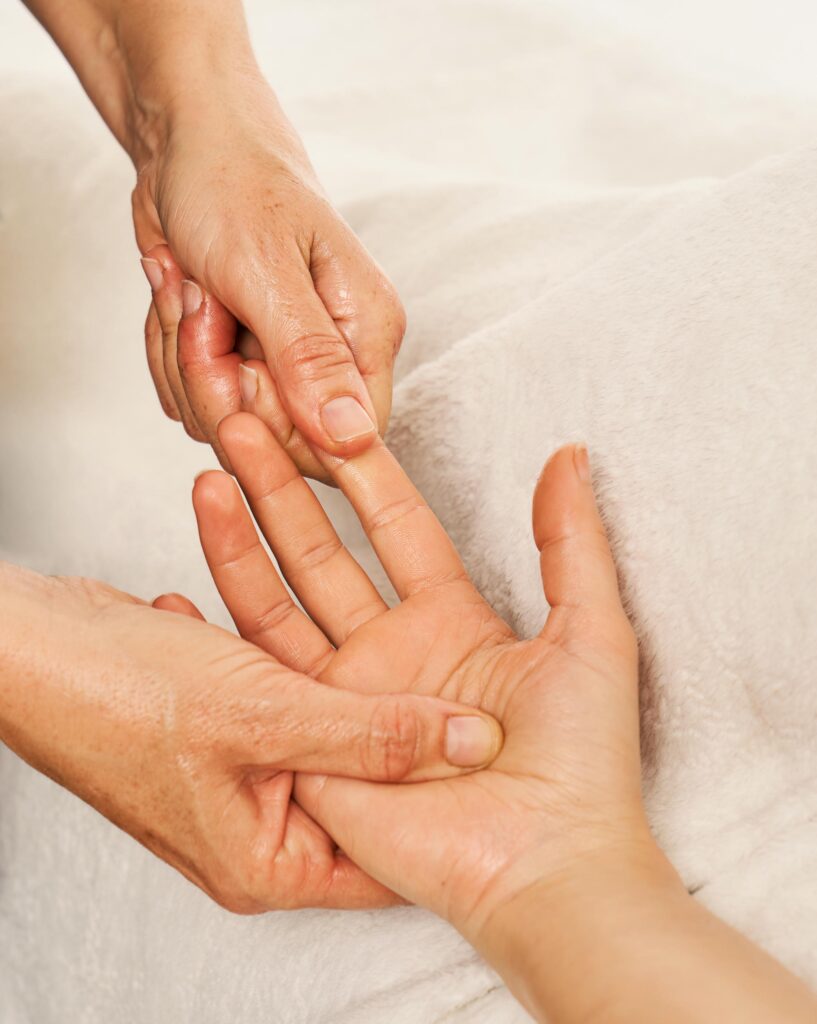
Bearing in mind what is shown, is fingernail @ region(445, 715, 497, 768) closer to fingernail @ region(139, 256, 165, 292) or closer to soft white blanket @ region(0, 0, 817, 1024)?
soft white blanket @ region(0, 0, 817, 1024)

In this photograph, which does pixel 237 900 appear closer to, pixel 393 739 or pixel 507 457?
pixel 393 739

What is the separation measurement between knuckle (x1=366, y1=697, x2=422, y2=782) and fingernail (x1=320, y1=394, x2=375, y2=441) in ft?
0.71

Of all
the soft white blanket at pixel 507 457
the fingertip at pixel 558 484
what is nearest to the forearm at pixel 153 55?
the soft white blanket at pixel 507 457

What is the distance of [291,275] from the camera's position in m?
0.79

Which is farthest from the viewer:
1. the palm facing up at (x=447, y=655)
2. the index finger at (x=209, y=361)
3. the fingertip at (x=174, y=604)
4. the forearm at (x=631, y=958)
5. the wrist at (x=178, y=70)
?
the wrist at (x=178, y=70)

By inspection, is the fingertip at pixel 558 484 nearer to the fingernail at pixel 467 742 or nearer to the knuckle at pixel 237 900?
the fingernail at pixel 467 742

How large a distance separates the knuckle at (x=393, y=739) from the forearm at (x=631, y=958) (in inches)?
4.0

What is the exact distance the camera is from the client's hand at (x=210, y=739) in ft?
1.93

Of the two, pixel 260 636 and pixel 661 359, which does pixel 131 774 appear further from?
pixel 661 359

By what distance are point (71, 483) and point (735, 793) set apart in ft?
2.26

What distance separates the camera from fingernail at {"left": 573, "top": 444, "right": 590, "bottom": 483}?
644 mm

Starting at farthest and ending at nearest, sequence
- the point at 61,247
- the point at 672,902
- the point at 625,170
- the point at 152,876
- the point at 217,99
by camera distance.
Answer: the point at 625,170 → the point at 61,247 → the point at 217,99 → the point at 152,876 → the point at 672,902

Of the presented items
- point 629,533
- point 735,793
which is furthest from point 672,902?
point 629,533

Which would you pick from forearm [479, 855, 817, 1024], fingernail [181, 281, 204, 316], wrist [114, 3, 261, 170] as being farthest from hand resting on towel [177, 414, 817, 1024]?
wrist [114, 3, 261, 170]
